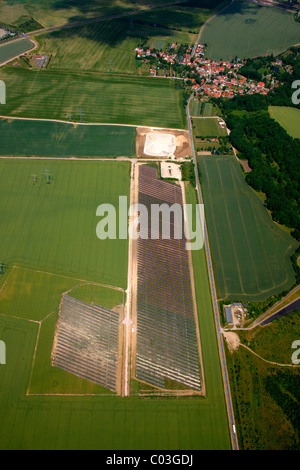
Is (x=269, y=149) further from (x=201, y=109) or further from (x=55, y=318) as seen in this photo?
(x=55, y=318)

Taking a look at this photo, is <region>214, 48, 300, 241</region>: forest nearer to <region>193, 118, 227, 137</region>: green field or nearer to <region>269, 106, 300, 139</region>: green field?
<region>269, 106, 300, 139</region>: green field

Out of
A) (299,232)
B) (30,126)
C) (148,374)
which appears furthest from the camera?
(30,126)

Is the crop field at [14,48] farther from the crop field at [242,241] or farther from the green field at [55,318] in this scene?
the crop field at [242,241]

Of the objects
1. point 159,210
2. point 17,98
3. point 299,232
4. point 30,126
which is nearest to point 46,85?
point 17,98

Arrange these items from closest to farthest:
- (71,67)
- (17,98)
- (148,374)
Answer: (148,374) < (17,98) < (71,67)

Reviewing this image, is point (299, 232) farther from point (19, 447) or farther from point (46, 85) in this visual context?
point (46, 85)

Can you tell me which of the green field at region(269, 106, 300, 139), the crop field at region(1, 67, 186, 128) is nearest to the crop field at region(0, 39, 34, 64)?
the crop field at region(1, 67, 186, 128)
